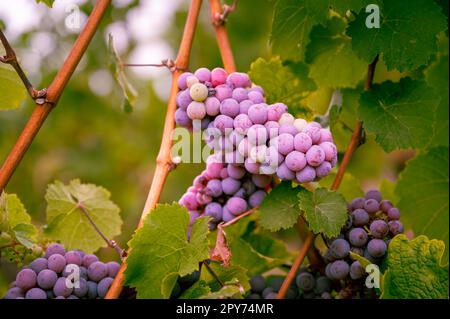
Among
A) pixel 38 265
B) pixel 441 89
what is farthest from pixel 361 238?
pixel 441 89

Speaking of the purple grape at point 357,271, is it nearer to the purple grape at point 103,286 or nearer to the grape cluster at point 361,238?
the grape cluster at point 361,238

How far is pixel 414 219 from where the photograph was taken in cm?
171

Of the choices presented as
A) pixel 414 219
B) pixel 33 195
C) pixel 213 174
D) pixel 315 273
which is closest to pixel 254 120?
pixel 213 174

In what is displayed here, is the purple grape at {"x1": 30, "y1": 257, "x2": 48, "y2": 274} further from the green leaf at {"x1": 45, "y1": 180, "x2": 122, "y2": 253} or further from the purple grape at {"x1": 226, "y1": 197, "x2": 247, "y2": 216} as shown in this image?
the purple grape at {"x1": 226, "y1": 197, "x2": 247, "y2": 216}

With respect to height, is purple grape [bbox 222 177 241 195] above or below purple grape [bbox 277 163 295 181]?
below

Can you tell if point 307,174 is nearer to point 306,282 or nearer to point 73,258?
point 306,282

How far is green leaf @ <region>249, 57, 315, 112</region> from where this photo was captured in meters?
1.48

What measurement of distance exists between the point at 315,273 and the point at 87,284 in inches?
19.6

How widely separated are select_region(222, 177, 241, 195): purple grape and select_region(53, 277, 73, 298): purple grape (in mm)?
373

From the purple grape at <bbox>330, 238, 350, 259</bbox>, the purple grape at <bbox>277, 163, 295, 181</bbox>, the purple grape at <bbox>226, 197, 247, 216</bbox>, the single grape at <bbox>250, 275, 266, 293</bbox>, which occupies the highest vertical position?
the purple grape at <bbox>277, 163, 295, 181</bbox>

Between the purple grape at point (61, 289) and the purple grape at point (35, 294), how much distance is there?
24 millimetres

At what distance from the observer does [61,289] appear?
1253 millimetres

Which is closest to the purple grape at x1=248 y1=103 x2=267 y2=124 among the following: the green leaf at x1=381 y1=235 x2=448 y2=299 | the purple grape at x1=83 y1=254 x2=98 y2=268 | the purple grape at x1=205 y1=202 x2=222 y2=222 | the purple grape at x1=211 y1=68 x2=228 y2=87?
the purple grape at x1=211 y1=68 x2=228 y2=87

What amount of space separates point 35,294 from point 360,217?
2.18 feet
